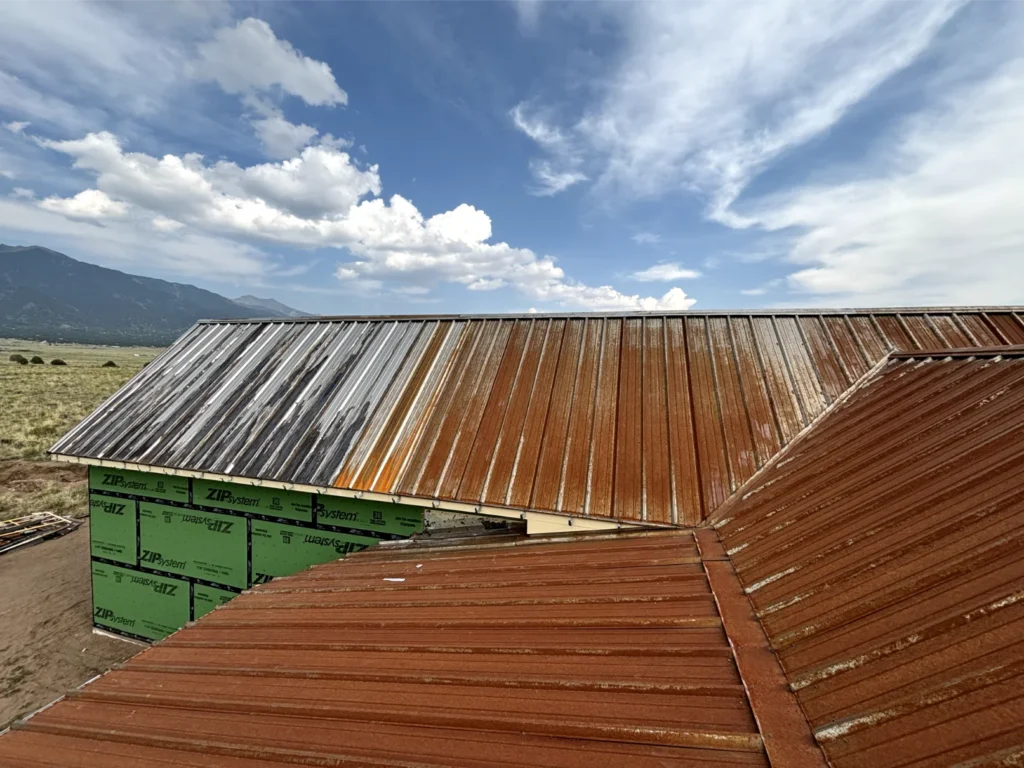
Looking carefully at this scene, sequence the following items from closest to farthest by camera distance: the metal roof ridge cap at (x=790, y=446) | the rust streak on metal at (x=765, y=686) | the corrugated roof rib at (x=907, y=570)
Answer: the corrugated roof rib at (x=907, y=570)
the rust streak on metal at (x=765, y=686)
the metal roof ridge cap at (x=790, y=446)

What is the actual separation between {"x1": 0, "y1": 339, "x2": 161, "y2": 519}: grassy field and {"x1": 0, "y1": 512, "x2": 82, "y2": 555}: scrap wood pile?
120cm

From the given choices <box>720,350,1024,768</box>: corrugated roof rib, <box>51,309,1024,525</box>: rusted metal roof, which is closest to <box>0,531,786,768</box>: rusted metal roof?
<box>720,350,1024,768</box>: corrugated roof rib

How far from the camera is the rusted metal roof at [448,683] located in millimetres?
2992

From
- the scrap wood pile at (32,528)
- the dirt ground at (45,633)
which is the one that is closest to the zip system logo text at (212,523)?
the dirt ground at (45,633)

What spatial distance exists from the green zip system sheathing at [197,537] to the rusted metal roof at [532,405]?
0.95 metres

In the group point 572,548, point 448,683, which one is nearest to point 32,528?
point 572,548

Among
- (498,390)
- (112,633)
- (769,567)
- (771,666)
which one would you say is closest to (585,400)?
(498,390)

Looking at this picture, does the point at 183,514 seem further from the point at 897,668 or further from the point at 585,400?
the point at 897,668

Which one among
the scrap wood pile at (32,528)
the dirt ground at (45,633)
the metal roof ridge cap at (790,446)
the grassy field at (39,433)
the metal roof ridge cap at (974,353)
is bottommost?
the dirt ground at (45,633)

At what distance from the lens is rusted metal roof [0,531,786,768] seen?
2.99m

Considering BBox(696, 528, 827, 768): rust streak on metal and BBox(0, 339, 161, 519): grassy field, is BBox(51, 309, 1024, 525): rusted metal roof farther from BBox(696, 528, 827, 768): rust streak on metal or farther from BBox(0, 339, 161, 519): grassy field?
BBox(0, 339, 161, 519): grassy field

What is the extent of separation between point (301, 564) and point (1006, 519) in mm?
10211

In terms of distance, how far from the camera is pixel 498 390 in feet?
30.2

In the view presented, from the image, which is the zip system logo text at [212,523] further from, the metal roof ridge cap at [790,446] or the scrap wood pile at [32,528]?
the scrap wood pile at [32,528]
